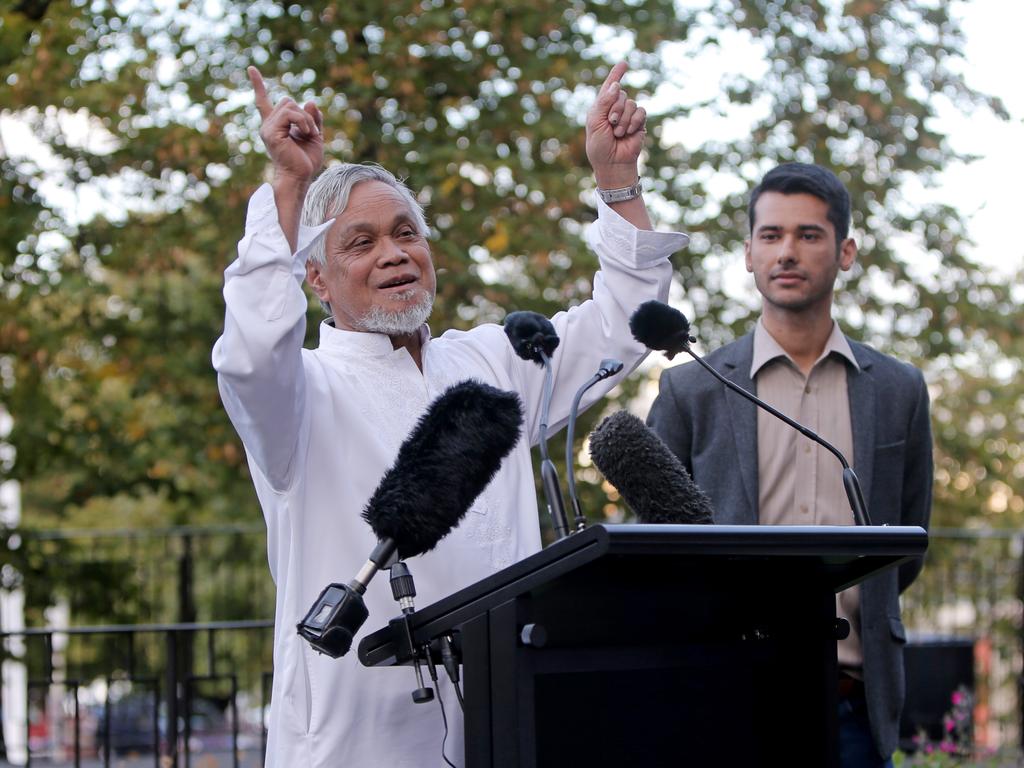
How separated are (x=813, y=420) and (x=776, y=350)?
0.23m

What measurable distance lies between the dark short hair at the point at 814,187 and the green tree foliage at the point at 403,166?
4.31m

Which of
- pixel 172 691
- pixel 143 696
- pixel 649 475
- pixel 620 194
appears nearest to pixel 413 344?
pixel 620 194

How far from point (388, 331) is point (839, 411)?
138 cm

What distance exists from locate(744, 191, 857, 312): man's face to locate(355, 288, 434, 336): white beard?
3.86ft

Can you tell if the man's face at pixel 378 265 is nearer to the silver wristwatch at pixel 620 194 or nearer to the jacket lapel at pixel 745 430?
the silver wristwatch at pixel 620 194

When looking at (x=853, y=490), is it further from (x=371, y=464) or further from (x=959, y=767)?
(x=959, y=767)

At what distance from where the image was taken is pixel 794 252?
3631 millimetres

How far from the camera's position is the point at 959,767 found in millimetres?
5355

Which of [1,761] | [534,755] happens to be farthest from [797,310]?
[1,761]

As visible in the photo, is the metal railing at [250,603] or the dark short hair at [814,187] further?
the metal railing at [250,603]

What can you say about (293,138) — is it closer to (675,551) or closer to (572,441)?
(572,441)

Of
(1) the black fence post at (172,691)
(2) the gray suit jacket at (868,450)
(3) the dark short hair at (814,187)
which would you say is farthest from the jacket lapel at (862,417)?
(1) the black fence post at (172,691)

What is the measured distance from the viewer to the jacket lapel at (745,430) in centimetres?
347

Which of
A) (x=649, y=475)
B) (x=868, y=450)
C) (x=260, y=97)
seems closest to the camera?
(x=649, y=475)
